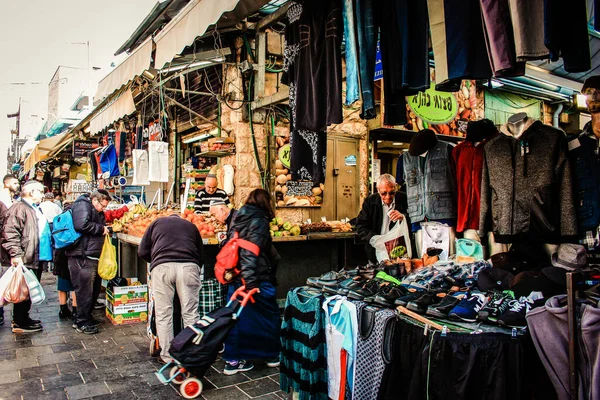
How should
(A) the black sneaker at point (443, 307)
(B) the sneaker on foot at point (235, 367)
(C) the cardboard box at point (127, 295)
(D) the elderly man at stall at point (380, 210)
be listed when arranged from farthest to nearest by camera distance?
(C) the cardboard box at point (127, 295) → (D) the elderly man at stall at point (380, 210) → (B) the sneaker on foot at point (235, 367) → (A) the black sneaker at point (443, 307)

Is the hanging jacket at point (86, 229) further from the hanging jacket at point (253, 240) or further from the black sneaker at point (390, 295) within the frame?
the black sneaker at point (390, 295)

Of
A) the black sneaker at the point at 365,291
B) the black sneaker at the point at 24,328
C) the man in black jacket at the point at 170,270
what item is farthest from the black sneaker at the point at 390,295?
the black sneaker at the point at 24,328

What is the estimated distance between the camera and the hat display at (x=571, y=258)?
3.05m

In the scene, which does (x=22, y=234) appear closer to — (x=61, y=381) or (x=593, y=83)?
(x=61, y=381)

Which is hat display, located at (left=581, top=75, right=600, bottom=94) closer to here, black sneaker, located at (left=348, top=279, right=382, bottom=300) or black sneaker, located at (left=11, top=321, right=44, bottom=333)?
black sneaker, located at (left=348, top=279, right=382, bottom=300)

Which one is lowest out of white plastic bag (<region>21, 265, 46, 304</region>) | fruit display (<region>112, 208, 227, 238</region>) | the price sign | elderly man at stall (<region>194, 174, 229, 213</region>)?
white plastic bag (<region>21, 265, 46, 304</region>)

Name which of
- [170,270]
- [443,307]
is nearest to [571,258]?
[443,307]

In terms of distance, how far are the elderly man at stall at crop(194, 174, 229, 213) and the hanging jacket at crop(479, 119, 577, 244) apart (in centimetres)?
534

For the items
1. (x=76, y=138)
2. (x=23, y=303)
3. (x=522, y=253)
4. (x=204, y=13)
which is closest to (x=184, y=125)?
(x=23, y=303)

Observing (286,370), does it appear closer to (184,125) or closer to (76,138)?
(184,125)

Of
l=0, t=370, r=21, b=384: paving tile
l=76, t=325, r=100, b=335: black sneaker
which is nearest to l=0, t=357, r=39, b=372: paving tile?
l=0, t=370, r=21, b=384: paving tile

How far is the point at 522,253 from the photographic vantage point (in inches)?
145

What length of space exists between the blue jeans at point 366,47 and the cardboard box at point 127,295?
17.4 ft

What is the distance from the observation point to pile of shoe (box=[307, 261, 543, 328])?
2.81 m
